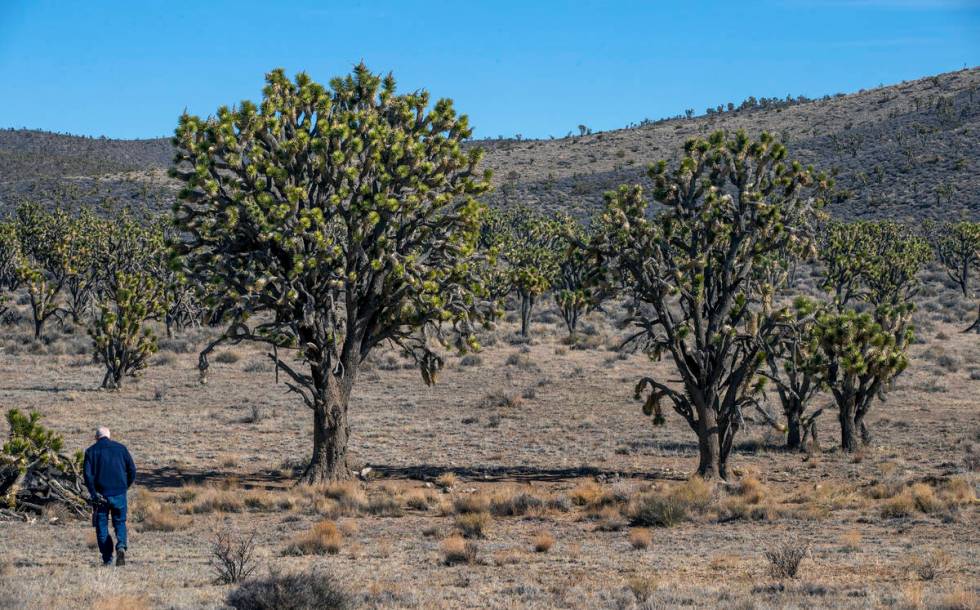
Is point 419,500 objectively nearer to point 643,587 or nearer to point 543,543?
point 543,543

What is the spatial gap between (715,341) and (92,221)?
45.1 m

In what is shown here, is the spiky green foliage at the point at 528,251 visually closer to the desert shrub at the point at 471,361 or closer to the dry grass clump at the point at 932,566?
the desert shrub at the point at 471,361

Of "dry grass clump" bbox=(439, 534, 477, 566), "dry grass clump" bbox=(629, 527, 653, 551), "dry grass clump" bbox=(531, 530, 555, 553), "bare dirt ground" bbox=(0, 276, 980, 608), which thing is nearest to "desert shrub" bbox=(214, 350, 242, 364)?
"bare dirt ground" bbox=(0, 276, 980, 608)

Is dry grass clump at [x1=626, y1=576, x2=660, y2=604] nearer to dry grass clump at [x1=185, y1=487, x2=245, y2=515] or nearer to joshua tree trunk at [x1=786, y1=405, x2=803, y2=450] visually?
dry grass clump at [x1=185, y1=487, x2=245, y2=515]

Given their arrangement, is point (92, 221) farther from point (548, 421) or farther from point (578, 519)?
point (578, 519)

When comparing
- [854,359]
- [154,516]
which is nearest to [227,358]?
[154,516]

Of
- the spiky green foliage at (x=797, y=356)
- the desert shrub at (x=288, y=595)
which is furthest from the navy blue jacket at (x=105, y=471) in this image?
the spiky green foliage at (x=797, y=356)

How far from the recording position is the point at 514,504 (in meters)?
16.0

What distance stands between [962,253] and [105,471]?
6151 cm

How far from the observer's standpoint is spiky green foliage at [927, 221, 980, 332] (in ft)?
198

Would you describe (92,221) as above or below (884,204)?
below

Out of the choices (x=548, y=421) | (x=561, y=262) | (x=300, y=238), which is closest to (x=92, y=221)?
(x=561, y=262)

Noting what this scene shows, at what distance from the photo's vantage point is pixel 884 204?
8425cm

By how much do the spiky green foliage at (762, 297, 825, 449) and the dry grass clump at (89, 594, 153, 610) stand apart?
493 inches
